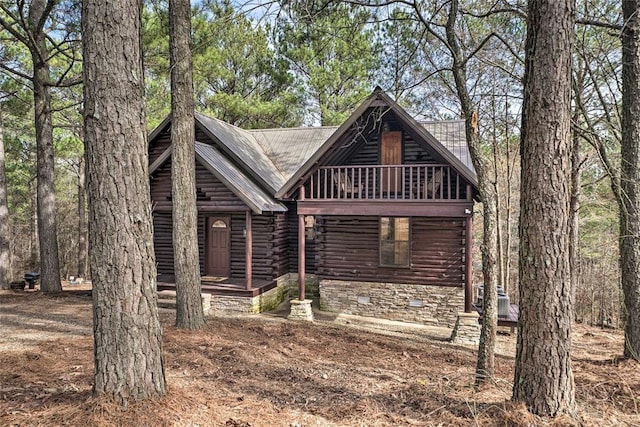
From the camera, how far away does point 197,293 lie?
891 cm

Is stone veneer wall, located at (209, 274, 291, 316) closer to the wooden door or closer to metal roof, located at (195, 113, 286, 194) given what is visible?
metal roof, located at (195, 113, 286, 194)

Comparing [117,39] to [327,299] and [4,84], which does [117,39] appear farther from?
[4,84]

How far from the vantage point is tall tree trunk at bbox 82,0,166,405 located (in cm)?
373

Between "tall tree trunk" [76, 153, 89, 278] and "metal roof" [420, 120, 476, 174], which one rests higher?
"metal roof" [420, 120, 476, 174]

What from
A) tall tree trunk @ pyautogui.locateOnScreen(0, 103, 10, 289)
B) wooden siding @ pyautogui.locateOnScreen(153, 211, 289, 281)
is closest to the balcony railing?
wooden siding @ pyautogui.locateOnScreen(153, 211, 289, 281)

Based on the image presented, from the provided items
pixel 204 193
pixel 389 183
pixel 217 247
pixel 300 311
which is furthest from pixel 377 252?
pixel 204 193

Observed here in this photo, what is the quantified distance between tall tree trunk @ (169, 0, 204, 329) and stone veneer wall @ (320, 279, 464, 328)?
530 cm

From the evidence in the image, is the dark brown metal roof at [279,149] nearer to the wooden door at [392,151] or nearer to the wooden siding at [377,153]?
the wooden siding at [377,153]

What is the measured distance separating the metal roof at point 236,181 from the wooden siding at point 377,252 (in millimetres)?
2179

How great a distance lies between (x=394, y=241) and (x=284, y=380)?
25.3ft

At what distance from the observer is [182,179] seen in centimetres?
881

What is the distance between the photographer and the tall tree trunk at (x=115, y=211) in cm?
373

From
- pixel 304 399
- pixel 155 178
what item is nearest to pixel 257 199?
pixel 155 178

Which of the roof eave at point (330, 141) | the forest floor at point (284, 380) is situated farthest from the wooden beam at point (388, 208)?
the forest floor at point (284, 380)
